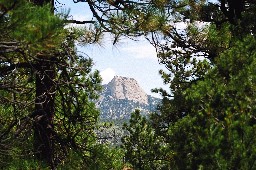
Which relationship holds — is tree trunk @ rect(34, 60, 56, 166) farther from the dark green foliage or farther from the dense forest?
the dark green foliage

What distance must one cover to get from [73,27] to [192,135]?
390 centimetres

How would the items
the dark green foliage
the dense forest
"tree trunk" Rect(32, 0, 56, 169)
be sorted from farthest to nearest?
the dark green foliage
"tree trunk" Rect(32, 0, 56, 169)
the dense forest

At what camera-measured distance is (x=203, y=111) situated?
17.3 ft

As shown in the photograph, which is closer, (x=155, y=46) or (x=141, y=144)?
(x=155, y=46)

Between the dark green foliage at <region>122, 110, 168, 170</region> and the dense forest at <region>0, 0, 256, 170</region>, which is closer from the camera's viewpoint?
the dense forest at <region>0, 0, 256, 170</region>

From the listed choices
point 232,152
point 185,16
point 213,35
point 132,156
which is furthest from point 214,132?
point 132,156

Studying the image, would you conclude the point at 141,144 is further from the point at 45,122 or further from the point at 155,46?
the point at 45,122

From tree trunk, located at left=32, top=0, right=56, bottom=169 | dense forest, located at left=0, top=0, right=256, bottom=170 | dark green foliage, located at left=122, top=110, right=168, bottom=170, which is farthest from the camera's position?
dark green foliage, located at left=122, top=110, right=168, bottom=170

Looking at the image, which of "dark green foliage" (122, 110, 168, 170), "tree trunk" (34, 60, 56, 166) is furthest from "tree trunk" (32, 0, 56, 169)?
"dark green foliage" (122, 110, 168, 170)

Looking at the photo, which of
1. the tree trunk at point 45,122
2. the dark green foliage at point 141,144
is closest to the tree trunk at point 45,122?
the tree trunk at point 45,122

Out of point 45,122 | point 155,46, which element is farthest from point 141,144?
point 45,122

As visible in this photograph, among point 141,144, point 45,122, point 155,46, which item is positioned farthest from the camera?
point 141,144

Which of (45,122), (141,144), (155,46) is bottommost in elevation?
(141,144)

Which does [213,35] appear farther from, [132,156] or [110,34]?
[132,156]
